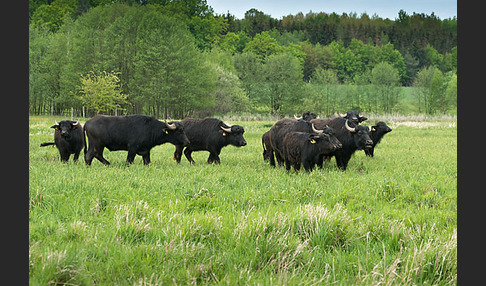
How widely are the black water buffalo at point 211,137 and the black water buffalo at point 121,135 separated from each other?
1.54 meters

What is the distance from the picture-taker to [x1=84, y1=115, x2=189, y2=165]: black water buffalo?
12180 millimetres

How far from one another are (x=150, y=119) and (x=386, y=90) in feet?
287

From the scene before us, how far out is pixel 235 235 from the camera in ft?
15.7

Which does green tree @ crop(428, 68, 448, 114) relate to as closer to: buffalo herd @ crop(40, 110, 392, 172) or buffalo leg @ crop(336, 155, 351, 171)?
buffalo herd @ crop(40, 110, 392, 172)

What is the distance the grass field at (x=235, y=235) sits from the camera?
3.72 m

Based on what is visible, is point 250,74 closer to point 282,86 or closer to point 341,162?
point 282,86

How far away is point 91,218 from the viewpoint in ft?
18.6

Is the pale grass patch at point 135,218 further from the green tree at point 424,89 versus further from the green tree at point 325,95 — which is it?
the green tree at point 424,89

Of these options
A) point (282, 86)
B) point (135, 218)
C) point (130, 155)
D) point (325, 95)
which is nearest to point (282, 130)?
point (130, 155)

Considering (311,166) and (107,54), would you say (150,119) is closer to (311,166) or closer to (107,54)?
(311,166)

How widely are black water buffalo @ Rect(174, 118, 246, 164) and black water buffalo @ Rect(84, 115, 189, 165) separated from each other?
60.5 inches

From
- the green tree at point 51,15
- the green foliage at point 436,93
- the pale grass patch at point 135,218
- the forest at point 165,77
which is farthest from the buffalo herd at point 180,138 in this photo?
the green tree at point 51,15

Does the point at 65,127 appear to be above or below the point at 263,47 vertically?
below

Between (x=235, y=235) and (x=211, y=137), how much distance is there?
937cm
